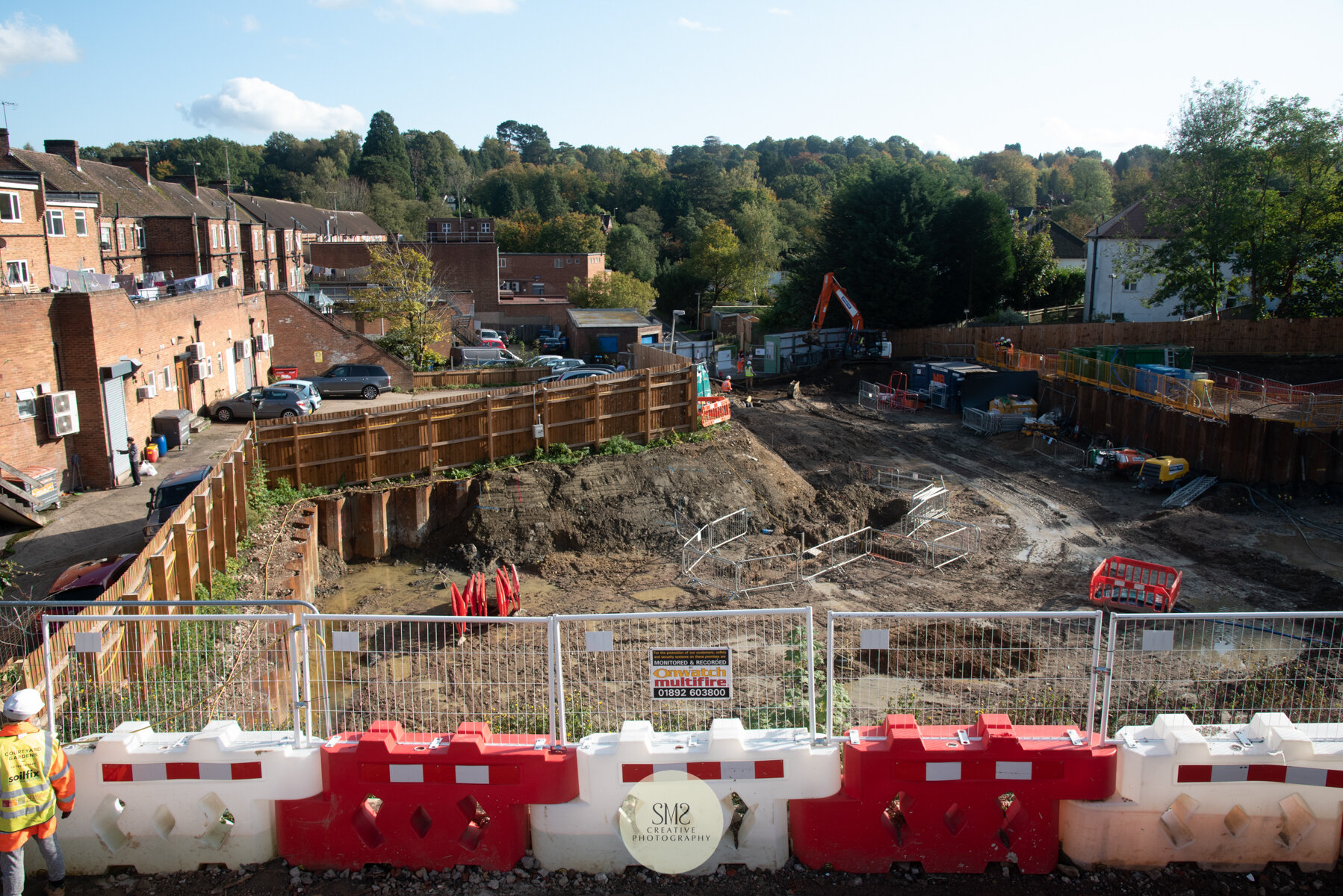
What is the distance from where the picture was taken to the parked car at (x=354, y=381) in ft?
110

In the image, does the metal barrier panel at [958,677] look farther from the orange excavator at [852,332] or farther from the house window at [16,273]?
the orange excavator at [852,332]

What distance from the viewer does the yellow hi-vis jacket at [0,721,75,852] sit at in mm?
5621

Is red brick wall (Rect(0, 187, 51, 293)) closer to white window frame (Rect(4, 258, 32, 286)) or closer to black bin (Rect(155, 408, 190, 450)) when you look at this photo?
white window frame (Rect(4, 258, 32, 286))

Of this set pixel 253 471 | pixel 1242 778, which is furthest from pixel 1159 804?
pixel 253 471

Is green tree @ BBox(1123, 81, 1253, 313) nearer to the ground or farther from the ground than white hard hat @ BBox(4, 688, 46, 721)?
farther from the ground

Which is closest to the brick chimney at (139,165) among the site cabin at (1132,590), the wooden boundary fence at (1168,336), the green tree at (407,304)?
the green tree at (407,304)

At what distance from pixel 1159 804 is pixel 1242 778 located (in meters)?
0.61

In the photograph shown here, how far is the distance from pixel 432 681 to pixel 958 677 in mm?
8049

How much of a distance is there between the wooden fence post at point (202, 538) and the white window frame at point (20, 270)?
825 inches

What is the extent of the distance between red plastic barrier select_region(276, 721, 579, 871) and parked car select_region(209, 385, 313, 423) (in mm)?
24230

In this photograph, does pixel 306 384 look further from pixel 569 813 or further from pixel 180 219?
pixel 569 813

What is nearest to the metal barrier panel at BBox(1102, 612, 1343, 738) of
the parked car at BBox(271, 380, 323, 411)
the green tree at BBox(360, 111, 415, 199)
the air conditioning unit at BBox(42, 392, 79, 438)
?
the air conditioning unit at BBox(42, 392, 79, 438)

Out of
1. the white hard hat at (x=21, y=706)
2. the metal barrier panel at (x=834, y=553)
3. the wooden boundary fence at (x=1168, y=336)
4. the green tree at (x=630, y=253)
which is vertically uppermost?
the green tree at (x=630, y=253)

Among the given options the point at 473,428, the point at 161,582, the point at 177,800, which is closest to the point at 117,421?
the point at 473,428
